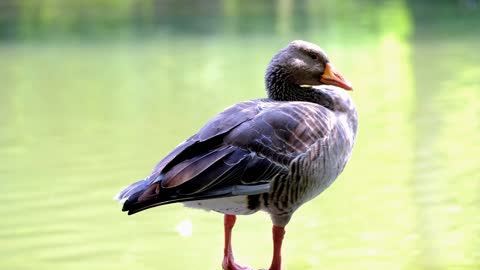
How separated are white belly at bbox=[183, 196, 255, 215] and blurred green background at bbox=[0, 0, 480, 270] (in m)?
0.68

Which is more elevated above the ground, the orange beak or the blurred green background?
the orange beak

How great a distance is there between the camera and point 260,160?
309 centimetres

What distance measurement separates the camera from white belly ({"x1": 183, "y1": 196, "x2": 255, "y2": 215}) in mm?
3123

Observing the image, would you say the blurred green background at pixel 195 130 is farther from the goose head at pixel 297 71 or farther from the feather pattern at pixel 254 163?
the goose head at pixel 297 71

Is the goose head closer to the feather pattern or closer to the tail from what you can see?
the feather pattern

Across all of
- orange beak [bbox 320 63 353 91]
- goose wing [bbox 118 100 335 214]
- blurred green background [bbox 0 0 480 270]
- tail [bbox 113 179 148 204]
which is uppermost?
orange beak [bbox 320 63 353 91]

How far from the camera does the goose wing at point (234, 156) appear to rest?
9.84 ft

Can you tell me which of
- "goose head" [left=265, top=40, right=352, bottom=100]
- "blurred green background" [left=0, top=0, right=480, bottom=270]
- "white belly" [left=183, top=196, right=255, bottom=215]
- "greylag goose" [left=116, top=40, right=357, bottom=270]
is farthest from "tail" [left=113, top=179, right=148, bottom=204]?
"blurred green background" [left=0, top=0, right=480, bottom=270]

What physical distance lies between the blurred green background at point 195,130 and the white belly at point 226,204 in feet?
2.23

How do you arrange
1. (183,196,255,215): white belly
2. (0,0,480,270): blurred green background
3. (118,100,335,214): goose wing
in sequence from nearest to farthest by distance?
(118,100,335,214): goose wing < (183,196,255,215): white belly < (0,0,480,270): blurred green background

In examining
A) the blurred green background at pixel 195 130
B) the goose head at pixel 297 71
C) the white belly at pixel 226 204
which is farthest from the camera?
the blurred green background at pixel 195 130

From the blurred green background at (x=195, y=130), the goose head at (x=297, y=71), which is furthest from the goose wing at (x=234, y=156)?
the blurred green background at (x=195, y=130)

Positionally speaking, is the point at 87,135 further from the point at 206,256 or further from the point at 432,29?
the point at 432,29

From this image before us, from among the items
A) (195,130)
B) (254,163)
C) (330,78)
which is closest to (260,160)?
(254,163)
